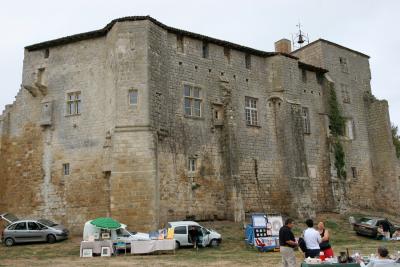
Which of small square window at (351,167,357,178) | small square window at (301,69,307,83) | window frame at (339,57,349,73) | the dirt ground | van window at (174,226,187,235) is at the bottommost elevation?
the dirt ground

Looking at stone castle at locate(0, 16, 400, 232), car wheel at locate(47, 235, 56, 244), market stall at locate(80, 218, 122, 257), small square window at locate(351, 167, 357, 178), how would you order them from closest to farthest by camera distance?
market stall at locate(80, 218, 122, 257), car wheel at locate(47, 235, 56, 244), stone castle at locate(0, 16, 400, 232), small square window at locate(351, 167, 357, 178)

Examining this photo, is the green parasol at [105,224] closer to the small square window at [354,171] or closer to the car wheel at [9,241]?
the car wheel at [9,241]

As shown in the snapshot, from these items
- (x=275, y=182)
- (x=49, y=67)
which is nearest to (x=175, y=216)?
(x=275, y=182)

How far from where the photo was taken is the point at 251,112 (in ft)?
89.2

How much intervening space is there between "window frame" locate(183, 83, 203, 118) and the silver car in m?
9.18

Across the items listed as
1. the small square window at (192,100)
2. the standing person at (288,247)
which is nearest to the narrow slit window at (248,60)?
the small square window at (192,100)

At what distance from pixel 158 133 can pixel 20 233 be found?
27.1 feet

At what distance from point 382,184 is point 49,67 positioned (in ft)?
82.9

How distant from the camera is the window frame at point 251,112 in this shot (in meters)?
26.9

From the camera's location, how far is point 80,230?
2273 centimetres

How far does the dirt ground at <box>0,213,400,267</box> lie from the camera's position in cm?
1450

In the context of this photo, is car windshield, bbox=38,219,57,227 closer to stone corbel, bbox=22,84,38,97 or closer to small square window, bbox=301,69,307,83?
stone corbel, bbox=22,84,38,97

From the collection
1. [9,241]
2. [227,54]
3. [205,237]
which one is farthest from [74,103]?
[205,237]

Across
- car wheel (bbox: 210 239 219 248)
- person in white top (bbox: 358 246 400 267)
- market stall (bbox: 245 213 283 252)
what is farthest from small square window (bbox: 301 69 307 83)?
person in white top (bbox: 358 246 400 267)
